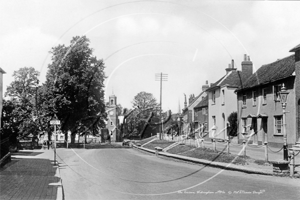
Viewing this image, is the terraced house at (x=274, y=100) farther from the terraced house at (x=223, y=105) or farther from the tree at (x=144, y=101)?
the tree at (x=144, y=101)

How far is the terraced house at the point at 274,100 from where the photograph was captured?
1719 centimetres

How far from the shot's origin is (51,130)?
34500mm

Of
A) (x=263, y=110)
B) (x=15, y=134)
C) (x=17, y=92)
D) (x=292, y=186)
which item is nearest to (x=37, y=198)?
(x=292, y=186)

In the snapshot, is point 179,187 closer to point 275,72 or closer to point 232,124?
point 275,72

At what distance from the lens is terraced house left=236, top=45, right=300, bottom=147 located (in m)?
17.2

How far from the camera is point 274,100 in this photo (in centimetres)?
1889

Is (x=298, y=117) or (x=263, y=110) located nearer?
(x=298, y=117)

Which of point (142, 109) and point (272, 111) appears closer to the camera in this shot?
point (142, 109)

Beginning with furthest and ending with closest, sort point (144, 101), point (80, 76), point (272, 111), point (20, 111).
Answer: point (20, 111)
point (272, 111)
point (80, 76)
point (144, 101)

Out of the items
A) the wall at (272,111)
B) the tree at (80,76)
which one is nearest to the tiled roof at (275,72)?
the wall at (272,111)

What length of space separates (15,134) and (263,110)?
2806 cm

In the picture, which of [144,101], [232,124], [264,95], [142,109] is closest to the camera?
[142,109]

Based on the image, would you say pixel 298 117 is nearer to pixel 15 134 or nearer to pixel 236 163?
pixel 236 163

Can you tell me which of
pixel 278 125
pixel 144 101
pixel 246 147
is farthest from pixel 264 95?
pixel 144 101
